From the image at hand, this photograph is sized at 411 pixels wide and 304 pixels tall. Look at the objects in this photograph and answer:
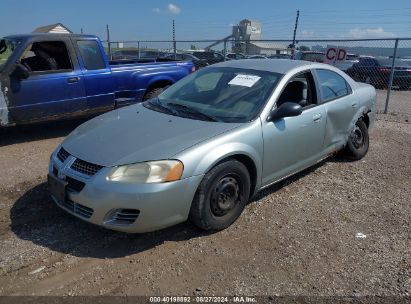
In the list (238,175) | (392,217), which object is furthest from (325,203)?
(238,175)

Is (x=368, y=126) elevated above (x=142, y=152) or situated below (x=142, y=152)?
below

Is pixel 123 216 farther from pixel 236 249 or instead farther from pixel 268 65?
pixel 268 65

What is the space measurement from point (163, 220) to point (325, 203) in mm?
2108

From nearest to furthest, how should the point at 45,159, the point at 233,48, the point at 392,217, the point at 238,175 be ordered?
the point at 238,175 < the point at 392,217 < the point at 45,159 < the point at 233,48

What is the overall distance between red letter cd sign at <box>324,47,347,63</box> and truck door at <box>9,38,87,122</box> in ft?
22.2

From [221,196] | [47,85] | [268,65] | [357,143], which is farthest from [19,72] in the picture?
[357,143]

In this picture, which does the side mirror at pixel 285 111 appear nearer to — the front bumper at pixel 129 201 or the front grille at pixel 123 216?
the front bumper at pixel 129 201

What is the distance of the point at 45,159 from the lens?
5.50 metres

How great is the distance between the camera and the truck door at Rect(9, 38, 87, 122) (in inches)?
235


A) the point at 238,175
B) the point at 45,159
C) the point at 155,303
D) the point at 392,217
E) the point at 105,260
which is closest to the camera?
the point at 155,303

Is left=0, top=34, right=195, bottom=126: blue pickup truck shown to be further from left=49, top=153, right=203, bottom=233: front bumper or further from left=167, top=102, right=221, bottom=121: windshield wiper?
left=49, top=153, right=203, bottom=233: front bumper

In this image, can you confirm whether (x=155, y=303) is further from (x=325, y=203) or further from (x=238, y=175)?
(x=325, y=203)

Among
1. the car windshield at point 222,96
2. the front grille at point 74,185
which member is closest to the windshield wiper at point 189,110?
the car windshield at point 222,96

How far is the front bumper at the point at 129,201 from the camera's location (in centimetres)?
301
